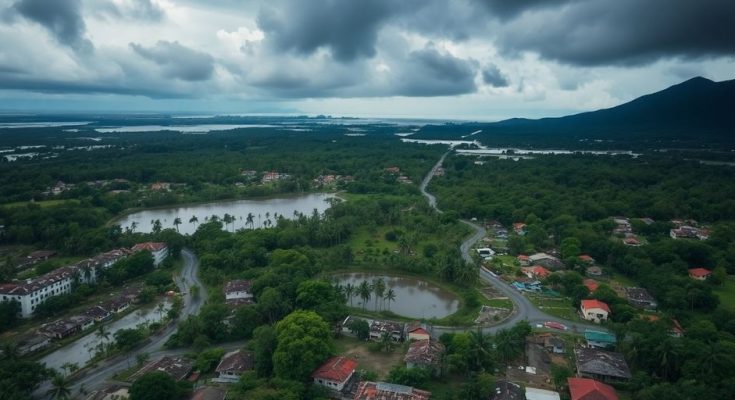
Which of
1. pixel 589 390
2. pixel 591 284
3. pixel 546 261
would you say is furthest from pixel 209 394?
pixel 546 261

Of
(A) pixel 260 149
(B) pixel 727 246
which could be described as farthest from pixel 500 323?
(A) pixel 260 149

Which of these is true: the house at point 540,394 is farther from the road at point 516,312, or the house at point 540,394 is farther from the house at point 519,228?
the house at point 519,228

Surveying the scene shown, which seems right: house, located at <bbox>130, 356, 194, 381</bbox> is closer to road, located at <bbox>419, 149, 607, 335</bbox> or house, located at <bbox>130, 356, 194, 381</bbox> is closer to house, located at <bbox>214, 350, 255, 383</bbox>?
house, located at <bbox>214, 350, 255, 383</bbox>

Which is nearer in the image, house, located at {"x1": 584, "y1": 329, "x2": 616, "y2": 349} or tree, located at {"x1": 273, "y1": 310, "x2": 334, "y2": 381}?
tree, located at {"x1": 273, "y1": 310, "x2": 334, "y2": 381}

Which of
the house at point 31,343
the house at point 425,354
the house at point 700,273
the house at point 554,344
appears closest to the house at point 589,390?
the house at point 554,344

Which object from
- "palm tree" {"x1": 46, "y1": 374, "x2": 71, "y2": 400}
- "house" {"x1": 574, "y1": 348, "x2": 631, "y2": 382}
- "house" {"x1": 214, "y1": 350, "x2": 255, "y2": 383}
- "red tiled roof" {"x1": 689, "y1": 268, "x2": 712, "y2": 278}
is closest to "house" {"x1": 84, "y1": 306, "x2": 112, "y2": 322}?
"palm tree" {"x1": 46, "y1": 374, "x2": 71, "y2": 400}

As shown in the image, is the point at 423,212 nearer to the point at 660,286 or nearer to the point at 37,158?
the point at 660,286

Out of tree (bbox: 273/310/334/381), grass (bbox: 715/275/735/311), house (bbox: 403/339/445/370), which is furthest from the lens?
grass (bbox: 715/275/735/311)
